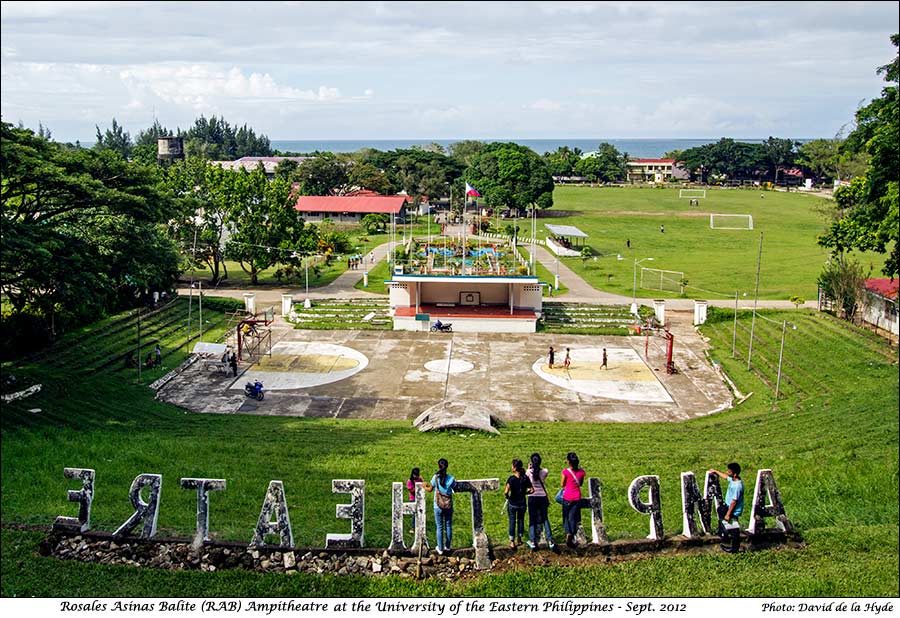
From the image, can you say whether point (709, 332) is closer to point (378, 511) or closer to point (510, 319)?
point (510, 319)

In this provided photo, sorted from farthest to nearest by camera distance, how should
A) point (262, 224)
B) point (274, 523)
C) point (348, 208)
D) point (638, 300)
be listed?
1. point (348, 208)
2. point (262, 224)
3. point (638, 300)
4. point (274, 523)

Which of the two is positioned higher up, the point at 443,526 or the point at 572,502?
the point at 572,502

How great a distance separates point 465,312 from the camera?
4166 cm

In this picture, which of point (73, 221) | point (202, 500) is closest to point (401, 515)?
point (202, 500)

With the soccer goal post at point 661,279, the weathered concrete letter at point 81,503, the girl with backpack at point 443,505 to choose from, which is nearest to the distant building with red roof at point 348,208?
the soccer goal post at point 661,279

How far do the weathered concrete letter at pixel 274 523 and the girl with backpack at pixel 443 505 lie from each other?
2.28 m

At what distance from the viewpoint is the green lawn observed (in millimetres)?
51875

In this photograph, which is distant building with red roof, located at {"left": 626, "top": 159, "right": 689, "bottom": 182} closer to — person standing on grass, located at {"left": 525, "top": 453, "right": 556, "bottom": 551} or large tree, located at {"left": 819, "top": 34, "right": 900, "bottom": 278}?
large tree, located at {"left": 819, "top": 34, "right": 900, "bottom": 278}

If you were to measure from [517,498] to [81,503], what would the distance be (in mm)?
7038

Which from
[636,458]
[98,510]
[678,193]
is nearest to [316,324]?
[636,458]

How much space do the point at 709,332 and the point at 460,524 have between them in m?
28.1

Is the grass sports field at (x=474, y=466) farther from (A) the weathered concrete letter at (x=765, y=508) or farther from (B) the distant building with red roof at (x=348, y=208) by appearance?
(B) the distant building with red roof at (x=348, y=208)

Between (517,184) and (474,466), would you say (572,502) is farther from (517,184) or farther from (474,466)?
(517,184)

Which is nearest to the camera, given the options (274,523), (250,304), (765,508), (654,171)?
(274,523)
